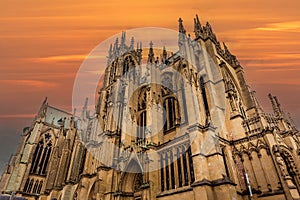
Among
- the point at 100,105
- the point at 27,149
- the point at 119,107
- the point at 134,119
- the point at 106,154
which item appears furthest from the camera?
the point at 27,149

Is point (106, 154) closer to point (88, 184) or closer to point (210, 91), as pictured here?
point (88, 184)

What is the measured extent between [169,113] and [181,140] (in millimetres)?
5906

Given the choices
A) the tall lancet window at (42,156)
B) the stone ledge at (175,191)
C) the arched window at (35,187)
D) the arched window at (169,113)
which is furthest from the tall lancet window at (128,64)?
the arched window at (35,187)

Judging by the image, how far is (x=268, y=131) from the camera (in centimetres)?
1719

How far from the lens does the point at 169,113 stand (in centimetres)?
2412

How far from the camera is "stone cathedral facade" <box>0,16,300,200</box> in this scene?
51.6 feet

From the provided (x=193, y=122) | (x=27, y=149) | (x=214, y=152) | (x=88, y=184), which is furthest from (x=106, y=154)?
(x=27, y=149)

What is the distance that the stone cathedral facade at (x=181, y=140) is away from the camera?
51.6ft

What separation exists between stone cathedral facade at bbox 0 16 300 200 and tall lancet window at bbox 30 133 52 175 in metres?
6.18

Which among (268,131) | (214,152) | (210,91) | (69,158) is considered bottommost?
(214,152)

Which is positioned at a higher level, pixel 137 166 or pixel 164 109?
pixel 164 109

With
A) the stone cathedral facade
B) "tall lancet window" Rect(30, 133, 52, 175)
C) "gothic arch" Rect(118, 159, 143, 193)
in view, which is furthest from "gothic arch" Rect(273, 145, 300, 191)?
"tall lancet window" Rect(30, 133, 52, 175)

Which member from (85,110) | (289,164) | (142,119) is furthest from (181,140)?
(85,110)

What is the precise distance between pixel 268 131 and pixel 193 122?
6.37m
